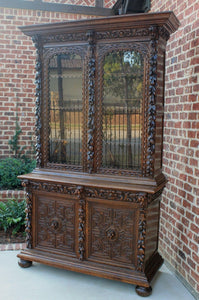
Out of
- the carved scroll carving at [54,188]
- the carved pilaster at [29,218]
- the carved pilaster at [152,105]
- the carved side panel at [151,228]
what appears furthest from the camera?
the carved pilaster at [29,218]

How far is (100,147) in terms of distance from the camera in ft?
9.53

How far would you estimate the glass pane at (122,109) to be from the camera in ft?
8.91

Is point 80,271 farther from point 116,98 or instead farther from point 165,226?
point 116,98

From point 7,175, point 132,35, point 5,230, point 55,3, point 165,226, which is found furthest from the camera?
point 55,3

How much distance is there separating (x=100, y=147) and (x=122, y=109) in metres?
0.42

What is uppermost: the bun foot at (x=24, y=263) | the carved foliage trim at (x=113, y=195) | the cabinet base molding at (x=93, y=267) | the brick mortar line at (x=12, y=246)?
the carved foliage trim at (x=113, y=195)

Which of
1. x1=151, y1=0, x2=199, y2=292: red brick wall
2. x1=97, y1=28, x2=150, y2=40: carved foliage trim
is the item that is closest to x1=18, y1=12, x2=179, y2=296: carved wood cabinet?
x1=97, y1=28, x2=150, y2=40: carved foliage trim

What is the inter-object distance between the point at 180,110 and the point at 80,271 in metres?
1.88

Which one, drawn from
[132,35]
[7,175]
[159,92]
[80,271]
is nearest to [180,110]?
[159,92]

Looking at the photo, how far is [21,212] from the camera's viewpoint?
400cm

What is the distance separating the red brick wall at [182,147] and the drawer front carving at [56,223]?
1.07 metres

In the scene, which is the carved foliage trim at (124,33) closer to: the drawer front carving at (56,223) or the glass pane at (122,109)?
the glass pane at (122,109)

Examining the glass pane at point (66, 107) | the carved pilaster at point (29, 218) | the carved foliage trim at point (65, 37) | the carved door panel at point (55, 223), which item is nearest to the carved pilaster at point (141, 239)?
the carved door panel at point (55, 223)

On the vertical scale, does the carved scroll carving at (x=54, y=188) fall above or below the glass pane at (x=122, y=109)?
below
